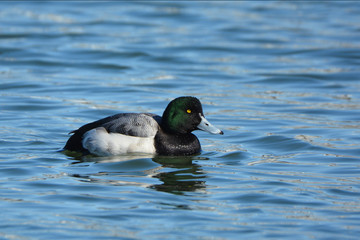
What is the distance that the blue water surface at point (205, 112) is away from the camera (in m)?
7.65

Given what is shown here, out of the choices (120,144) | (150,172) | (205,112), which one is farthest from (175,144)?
(205,112)

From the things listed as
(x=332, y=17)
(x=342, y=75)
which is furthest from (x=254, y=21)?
(x=342, y=75)

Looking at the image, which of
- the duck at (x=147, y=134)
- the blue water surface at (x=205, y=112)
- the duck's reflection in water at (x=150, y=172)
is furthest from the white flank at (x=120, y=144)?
the blue water surface at (x=205, y=112)

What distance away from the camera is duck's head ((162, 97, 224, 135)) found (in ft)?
34.2

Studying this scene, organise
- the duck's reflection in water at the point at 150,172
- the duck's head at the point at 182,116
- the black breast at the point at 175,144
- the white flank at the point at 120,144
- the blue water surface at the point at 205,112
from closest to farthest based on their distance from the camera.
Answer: the blue water surface at the point at 205,112, the duck's reflection in water at the point at 150,172, the white flank at the point at 120,144, the black breast at the point at 175,144, the duck's head at the point at 182,116

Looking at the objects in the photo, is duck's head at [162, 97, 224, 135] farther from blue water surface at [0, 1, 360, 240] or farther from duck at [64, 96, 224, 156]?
blue water surface at [0, 1, 360, 240]

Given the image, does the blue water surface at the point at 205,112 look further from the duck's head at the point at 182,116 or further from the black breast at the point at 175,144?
the duck's head at the point at 182,116

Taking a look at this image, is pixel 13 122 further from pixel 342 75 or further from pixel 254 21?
pixel 254 21

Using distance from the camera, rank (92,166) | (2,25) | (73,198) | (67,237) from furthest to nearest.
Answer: (2,25)
(92,166)
(73,198)
(67,237)

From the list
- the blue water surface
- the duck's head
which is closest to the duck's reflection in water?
the blue water surface

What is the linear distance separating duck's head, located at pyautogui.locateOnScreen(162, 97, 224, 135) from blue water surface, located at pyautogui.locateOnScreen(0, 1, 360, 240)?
491mm

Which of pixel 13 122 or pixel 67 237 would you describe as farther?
pixel 13 122

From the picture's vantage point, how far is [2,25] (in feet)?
73.0

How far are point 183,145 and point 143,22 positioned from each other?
13.3 metres
